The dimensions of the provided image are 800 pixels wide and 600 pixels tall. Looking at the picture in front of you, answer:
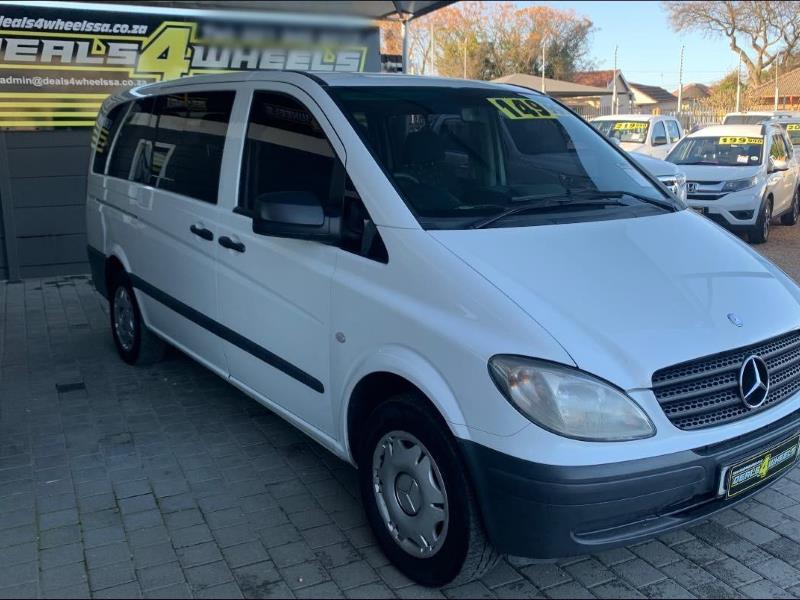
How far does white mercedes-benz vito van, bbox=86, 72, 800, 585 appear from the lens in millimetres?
2602

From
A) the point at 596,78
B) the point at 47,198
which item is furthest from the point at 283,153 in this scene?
the point at 596,78

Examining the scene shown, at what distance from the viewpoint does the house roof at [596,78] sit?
59.3m

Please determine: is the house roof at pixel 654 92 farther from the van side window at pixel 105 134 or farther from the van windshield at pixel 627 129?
the van side window at pixel 105 134

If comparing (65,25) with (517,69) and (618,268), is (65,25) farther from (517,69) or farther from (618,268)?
(517,69)

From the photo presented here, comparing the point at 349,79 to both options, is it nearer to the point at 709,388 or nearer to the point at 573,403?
the point at 573,403

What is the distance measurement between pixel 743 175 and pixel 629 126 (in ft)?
23.5

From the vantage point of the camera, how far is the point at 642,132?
703 inches

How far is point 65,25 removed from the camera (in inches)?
339

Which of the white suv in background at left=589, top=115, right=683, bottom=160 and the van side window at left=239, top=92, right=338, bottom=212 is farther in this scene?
the white suv in background at left=589, top=115, right=683, bottom=160

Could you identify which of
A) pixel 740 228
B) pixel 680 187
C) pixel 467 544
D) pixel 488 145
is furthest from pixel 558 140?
pixel 740 228

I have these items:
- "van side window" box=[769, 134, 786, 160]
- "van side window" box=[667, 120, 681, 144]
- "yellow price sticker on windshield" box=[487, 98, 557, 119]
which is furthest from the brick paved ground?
"van side window" box=[667, 120, 681, 144]

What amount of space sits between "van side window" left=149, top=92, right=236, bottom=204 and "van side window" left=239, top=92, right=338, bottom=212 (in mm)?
282

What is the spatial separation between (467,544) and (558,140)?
2.17 meters

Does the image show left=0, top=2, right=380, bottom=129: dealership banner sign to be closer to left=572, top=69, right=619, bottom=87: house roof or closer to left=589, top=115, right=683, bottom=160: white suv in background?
left=589, top=115, right=683, bottom=160: white suv in background
